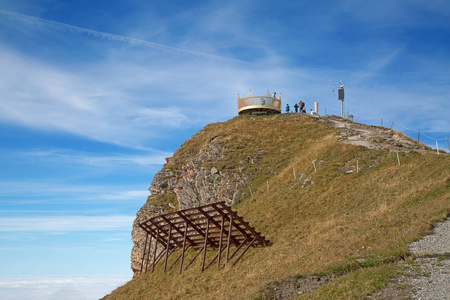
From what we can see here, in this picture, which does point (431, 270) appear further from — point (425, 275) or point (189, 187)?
point (189, 187)

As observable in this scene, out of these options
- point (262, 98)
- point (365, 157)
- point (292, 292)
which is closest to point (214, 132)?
point (262, 98)

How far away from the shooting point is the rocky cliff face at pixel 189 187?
139 ft

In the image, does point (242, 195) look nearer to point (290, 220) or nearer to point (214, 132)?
point (290, 220)

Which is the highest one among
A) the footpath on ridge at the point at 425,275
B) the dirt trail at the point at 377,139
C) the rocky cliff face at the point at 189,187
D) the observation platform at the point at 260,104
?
the observation platform at the point at 260,104

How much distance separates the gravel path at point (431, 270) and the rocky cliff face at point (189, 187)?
25.0 meters

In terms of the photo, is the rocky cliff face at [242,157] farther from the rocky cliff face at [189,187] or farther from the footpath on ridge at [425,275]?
the footpath on ridge at [425,275]

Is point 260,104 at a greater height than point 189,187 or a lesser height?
greater

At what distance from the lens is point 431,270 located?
45.2ft

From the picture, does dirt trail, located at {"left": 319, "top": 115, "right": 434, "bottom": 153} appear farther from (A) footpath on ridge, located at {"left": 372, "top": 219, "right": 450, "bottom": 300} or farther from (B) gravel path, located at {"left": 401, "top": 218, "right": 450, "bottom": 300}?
(A) footpath on ridge, located at {"left": 372, "top": 219, "right": 450, "bottom": 300}

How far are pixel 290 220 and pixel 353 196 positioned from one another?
4.94 meters

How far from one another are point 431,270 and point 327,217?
12946 mm

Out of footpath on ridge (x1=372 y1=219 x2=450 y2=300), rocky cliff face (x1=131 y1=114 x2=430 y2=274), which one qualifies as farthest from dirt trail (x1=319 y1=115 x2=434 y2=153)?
footpath on ridge (x1=372 y1=219 x2=450 y2=300)

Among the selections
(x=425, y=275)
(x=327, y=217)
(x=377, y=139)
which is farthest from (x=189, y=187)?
(x=425, y=275)

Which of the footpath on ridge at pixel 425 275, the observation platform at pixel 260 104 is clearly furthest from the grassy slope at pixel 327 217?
the observation platform at pixel 260 104
